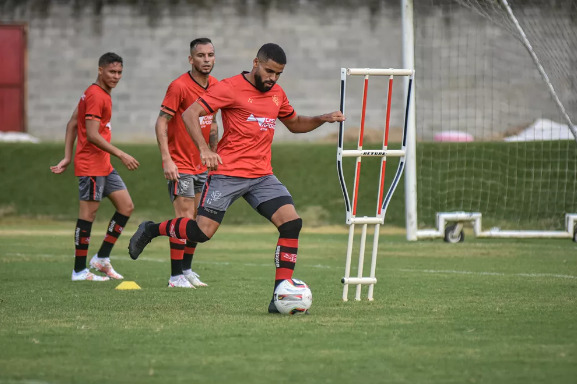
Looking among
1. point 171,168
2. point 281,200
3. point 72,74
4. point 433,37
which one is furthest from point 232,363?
point 72,74

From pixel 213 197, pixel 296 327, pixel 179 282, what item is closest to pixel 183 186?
pixel 179 282

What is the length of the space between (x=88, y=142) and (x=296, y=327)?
4.53 metres

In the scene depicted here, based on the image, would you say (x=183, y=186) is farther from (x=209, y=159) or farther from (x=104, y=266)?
(x=209, y=159)

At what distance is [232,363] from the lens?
219 inches

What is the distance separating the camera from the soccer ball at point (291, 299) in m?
7.54

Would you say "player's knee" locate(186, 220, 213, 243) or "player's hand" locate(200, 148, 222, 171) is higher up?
"player's hand" locate(200, 148, 222, 171)

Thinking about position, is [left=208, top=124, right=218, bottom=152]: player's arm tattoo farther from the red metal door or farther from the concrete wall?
the red metal door

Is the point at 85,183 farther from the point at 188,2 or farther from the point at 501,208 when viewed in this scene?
the point at 188,2

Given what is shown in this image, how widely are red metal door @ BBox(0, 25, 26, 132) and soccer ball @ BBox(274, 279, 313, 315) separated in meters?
20.0

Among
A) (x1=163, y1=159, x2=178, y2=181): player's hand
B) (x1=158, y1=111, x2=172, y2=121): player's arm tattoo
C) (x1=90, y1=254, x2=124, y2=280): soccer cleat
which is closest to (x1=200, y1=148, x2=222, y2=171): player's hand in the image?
(x1=163, y1=159, x2=178, y2=181): player's hand

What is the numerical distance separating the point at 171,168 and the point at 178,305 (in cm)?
115

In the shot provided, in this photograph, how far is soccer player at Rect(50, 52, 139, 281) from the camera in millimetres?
10352

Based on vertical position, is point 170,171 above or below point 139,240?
above

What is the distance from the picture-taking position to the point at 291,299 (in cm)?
754
